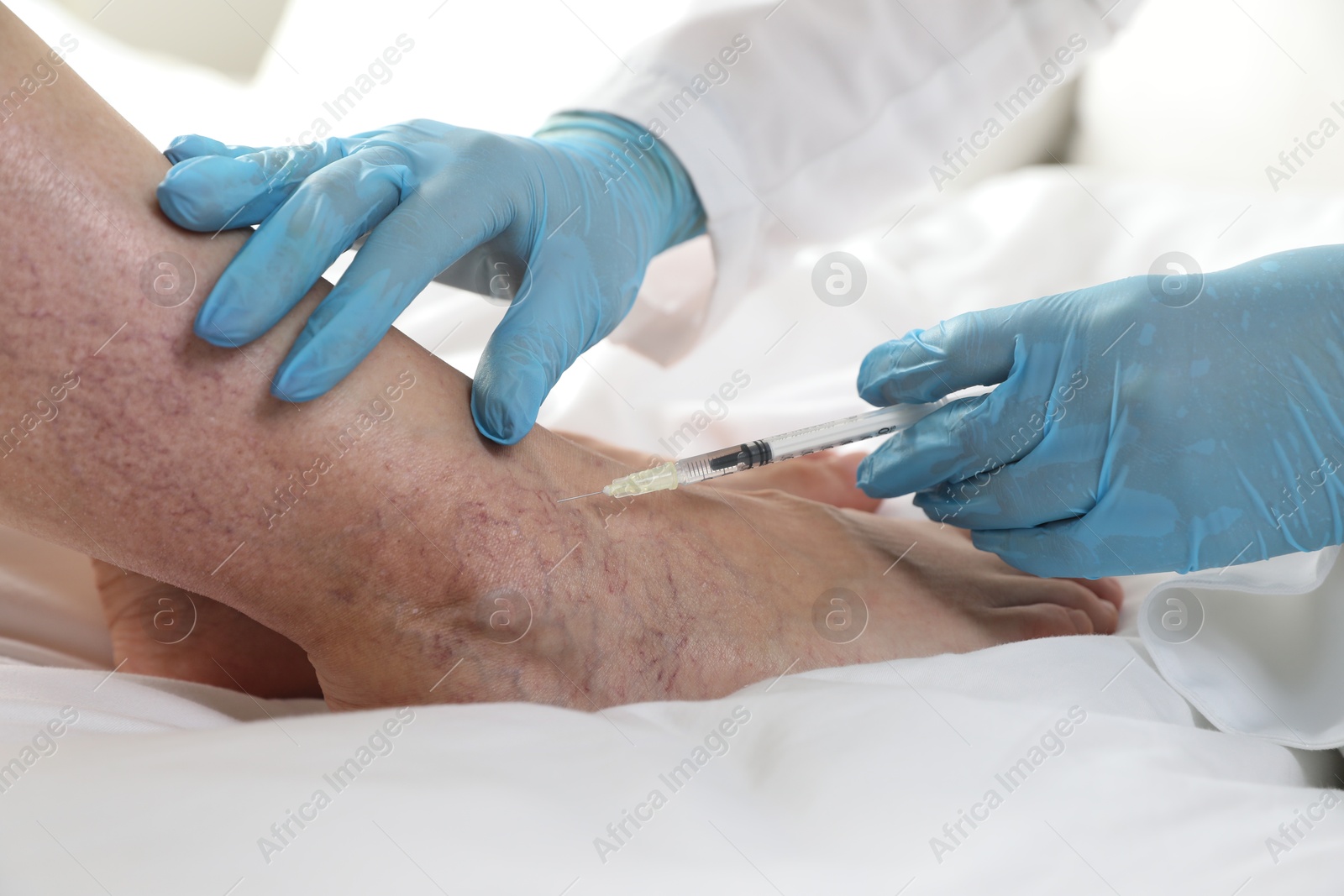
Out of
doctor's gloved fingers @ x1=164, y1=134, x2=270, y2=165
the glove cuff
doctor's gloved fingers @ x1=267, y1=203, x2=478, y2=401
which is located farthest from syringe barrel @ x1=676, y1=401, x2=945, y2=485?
doctor's gloved fingers @ x1=164, y1=134, x2=270, y2=165

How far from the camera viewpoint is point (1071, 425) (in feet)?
3.72

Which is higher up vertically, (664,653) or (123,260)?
(123,260)

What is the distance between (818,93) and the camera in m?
1.74

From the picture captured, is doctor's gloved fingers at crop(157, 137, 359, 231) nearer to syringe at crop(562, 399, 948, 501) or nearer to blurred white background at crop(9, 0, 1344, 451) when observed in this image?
syringe at crop(562, 399, 948, 501)

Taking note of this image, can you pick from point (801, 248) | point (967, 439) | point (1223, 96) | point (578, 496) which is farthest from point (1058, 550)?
point (1223, 96)

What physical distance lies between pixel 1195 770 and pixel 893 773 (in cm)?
36

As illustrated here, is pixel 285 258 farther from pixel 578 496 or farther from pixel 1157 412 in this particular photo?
pixel 1157 412

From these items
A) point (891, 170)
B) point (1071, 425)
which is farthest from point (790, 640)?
point (891, 170)

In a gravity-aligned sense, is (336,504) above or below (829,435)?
below

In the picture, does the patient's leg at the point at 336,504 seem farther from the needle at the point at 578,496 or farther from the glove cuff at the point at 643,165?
the glove cuff at the point at 643,165

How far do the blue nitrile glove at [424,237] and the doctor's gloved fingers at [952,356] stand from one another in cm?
40

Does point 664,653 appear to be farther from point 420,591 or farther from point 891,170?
point 891,170

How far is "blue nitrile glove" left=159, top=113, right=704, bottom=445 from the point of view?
880 mm

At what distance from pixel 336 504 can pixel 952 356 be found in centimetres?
76
